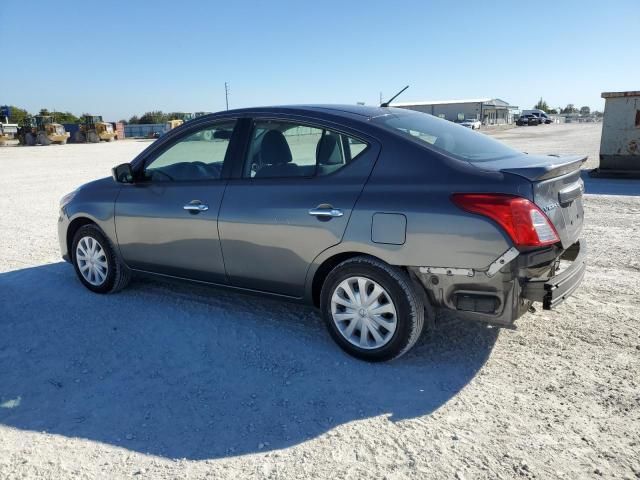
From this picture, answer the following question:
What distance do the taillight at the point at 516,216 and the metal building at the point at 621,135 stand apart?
1163cm

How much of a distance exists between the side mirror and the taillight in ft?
9.86

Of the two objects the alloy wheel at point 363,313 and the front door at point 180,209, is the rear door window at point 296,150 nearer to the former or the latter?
the front door at point 180,209

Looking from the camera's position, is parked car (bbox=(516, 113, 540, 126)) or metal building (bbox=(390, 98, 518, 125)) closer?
parked car (bbox=(516, 113, 540, 126))

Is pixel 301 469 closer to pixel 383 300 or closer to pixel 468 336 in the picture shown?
pixel 383 300

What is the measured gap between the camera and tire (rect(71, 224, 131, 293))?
4.97 m

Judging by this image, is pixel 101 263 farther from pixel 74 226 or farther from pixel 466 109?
pixel 466 109

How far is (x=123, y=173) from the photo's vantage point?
4.59 metres

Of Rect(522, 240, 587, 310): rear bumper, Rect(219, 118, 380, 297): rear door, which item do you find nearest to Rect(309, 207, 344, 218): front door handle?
Rect(219, 118, 380, 297): rear door

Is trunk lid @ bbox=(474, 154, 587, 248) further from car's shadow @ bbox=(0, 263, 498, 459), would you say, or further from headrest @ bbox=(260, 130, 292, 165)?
headrest @ bbox=(260, 130, 292, 165)

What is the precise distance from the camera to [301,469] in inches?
101

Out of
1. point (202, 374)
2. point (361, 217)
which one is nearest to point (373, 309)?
point (361, 217)

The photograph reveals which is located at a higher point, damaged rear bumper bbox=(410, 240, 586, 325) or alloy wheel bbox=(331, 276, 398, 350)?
damaged rear bumper bbox=(410, 240, 586, 325)

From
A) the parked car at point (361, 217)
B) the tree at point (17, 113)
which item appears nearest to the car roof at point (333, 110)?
the parked car at point (361, 217)

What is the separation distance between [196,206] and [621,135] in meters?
12.3
